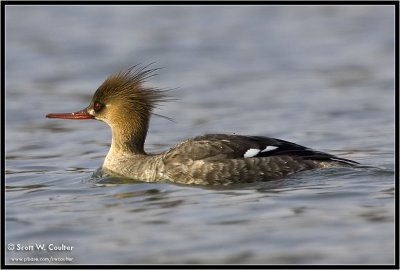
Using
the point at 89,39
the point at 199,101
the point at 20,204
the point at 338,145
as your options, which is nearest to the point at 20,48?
the point at 89,39

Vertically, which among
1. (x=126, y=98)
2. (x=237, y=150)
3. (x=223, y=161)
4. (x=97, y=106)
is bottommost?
(x=223, y=161)

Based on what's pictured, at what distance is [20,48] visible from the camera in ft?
66.8

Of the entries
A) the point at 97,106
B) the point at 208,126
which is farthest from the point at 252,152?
the point at 208,126

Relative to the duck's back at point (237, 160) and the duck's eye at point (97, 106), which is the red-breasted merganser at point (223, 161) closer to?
the duck's back at point (237, 160)

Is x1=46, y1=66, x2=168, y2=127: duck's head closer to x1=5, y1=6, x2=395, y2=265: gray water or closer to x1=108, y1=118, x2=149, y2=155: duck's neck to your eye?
x1=108, y1=118, x2=149, y2=155: duck's neck

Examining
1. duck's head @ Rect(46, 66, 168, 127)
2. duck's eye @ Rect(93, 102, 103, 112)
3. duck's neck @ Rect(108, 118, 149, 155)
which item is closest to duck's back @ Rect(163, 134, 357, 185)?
duck's neck @ Rect(108, 118, 149, 155)

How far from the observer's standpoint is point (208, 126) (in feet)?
48.4

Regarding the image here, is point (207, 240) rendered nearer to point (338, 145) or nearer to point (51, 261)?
point (51, 261)

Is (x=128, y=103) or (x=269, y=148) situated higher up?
(x=128, y=103)

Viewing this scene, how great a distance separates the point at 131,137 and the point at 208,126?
3.61 metres

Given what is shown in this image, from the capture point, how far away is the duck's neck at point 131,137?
11.2 m

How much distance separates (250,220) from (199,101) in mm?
7934

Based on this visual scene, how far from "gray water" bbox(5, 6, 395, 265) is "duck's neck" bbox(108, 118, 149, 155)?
53 cm

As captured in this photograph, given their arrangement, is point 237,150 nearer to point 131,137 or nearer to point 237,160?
point 237,160
